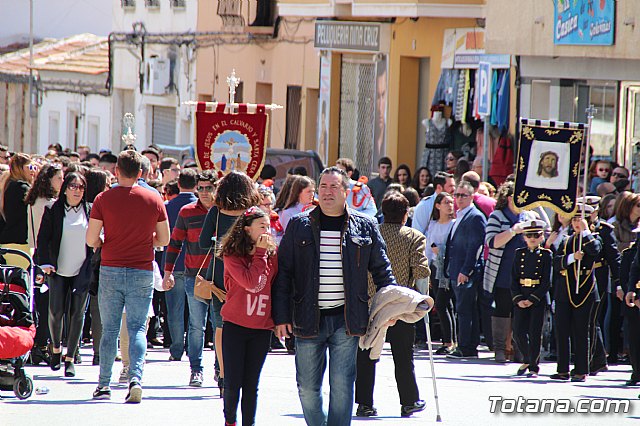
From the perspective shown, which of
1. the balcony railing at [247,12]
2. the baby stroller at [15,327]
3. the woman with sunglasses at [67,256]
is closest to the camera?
the baby stroller at [15,327]

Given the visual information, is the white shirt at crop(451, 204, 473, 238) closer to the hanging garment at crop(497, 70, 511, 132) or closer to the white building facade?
the hanging garment at crop(497, 70, 511, 132)

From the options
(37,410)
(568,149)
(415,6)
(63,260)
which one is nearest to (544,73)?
(415,6)

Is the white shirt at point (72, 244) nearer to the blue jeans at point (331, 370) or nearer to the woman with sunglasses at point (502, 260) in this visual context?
the blue jeans at point (331, 370)

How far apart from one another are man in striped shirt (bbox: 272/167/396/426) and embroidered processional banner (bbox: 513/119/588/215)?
18.7ft

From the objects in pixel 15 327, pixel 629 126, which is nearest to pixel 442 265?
pixel 629 126

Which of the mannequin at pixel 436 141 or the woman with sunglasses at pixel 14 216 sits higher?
the mannequin at pixel 436 141

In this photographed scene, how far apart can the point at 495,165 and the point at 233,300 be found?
12.4 m

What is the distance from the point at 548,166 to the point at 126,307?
5.31 meters

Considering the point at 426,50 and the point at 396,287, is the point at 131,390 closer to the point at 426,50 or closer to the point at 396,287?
the point at 396,287

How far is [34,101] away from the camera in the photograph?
45.4 m

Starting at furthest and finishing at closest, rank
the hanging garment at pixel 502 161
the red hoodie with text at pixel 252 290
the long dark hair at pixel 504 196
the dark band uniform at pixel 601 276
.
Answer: the hanging garment at pixel 502 161 → the long dark hair at pixel 504 196 → the dark band uniform at pixel 601 276 → the red hoodie with text at pixel 252 290

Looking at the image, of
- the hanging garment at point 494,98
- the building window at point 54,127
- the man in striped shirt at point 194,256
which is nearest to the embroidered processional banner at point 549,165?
the man in striped shirt at point 194,256

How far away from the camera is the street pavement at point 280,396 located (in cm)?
1052

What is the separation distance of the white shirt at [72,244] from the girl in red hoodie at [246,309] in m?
3.44
